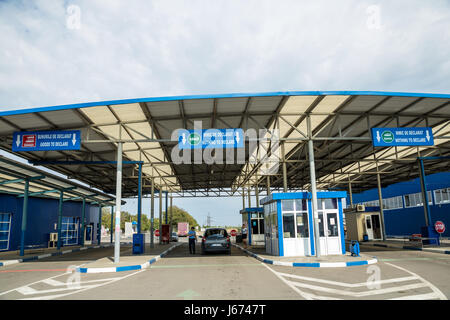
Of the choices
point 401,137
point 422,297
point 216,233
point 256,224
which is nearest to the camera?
point 422,297

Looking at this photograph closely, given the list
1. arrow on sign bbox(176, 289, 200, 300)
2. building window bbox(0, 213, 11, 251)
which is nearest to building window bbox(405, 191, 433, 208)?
arrow on sign bbox(176, 289, 200, 300)

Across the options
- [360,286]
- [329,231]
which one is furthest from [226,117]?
[360,286]

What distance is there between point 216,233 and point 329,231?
23.5ft

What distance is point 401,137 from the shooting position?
1395 cm

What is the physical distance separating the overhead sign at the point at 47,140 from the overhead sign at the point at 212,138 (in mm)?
4445

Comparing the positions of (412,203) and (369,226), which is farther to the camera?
(412,203)

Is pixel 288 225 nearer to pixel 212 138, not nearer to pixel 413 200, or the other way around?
pixel 212 138

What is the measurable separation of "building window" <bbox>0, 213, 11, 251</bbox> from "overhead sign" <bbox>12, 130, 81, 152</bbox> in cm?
1169

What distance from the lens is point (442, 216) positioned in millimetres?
29078

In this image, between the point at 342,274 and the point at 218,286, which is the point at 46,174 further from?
the point at 342,274

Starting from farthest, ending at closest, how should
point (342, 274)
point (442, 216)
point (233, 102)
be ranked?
point (442, 216) → point (233, 102) → point (342, 274)

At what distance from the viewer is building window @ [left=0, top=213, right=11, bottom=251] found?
21906 mm

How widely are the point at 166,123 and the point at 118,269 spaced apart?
22.5ft
